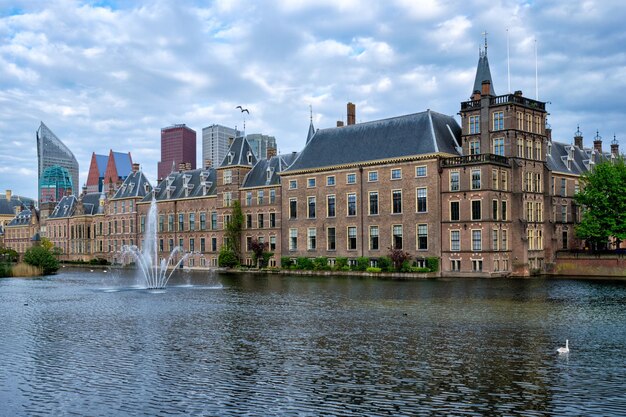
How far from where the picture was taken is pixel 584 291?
45.4 m

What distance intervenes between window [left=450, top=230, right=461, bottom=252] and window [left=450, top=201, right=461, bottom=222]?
51.6 inches

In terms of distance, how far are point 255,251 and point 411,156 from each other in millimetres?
25570

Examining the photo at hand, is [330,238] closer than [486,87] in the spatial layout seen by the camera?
No

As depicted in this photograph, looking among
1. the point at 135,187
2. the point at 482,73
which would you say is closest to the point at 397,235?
the point at 482,73

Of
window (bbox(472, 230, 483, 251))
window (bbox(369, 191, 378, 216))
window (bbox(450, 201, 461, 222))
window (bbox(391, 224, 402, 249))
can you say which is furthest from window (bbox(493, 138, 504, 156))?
window (bbox(369, 191, 378, 216))

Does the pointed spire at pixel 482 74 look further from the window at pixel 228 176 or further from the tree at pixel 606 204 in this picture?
the window at pixel 228 176

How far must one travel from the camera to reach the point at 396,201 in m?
68.6

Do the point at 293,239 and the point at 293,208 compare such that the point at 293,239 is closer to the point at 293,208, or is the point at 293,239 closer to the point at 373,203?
the point at 293,208

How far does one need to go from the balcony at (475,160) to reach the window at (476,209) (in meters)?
3.85

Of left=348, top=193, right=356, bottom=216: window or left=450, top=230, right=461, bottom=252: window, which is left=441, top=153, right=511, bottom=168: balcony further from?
left=348, top=193, right=356, bottom=216: window

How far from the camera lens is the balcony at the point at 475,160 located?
6238cm

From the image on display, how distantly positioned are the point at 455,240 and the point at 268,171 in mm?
29929

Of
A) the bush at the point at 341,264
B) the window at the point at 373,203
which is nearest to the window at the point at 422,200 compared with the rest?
the window at the point at 373,203

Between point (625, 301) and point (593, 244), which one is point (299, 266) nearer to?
point (593, 244)
